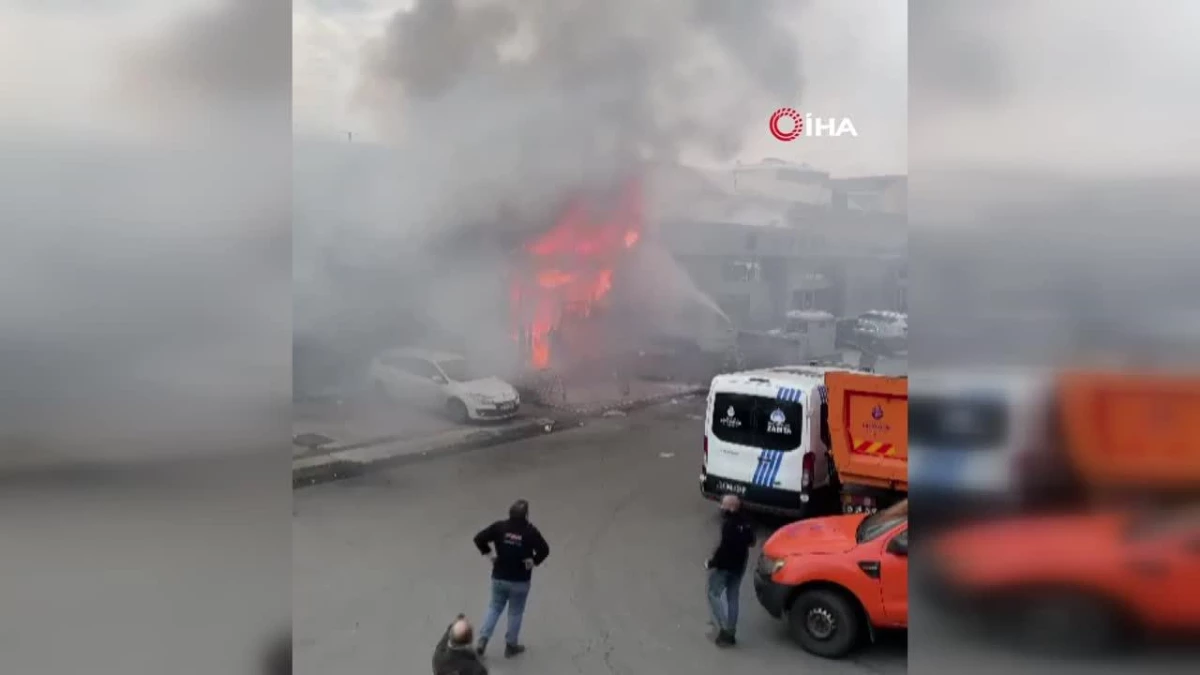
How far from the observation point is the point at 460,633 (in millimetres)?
2543

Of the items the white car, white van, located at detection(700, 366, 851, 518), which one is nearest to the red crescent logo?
→ white van, located at detection(700, 366, 851, 518)

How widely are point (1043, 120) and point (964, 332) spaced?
2.12 feet

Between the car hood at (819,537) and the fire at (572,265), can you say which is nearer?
the car hood at (819,537)

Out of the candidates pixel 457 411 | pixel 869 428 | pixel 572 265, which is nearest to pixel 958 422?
pixel 869 428

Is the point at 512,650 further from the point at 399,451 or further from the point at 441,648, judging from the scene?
the point at 399,451

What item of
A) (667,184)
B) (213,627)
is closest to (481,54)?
(667,184)

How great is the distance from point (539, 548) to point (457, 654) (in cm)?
40

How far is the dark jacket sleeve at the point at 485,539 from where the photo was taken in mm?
2586

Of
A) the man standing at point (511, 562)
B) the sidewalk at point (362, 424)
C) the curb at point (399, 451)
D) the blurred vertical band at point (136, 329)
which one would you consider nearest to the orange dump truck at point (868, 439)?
the curb at point (399, 451)

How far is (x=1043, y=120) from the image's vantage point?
2406mm

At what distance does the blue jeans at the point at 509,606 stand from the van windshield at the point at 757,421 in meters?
0.76

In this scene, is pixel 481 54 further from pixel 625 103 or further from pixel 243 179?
pixel 243 179

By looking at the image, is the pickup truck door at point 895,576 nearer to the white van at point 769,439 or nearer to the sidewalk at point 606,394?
the white van at point 769,439

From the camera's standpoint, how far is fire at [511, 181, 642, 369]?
8.31ft
